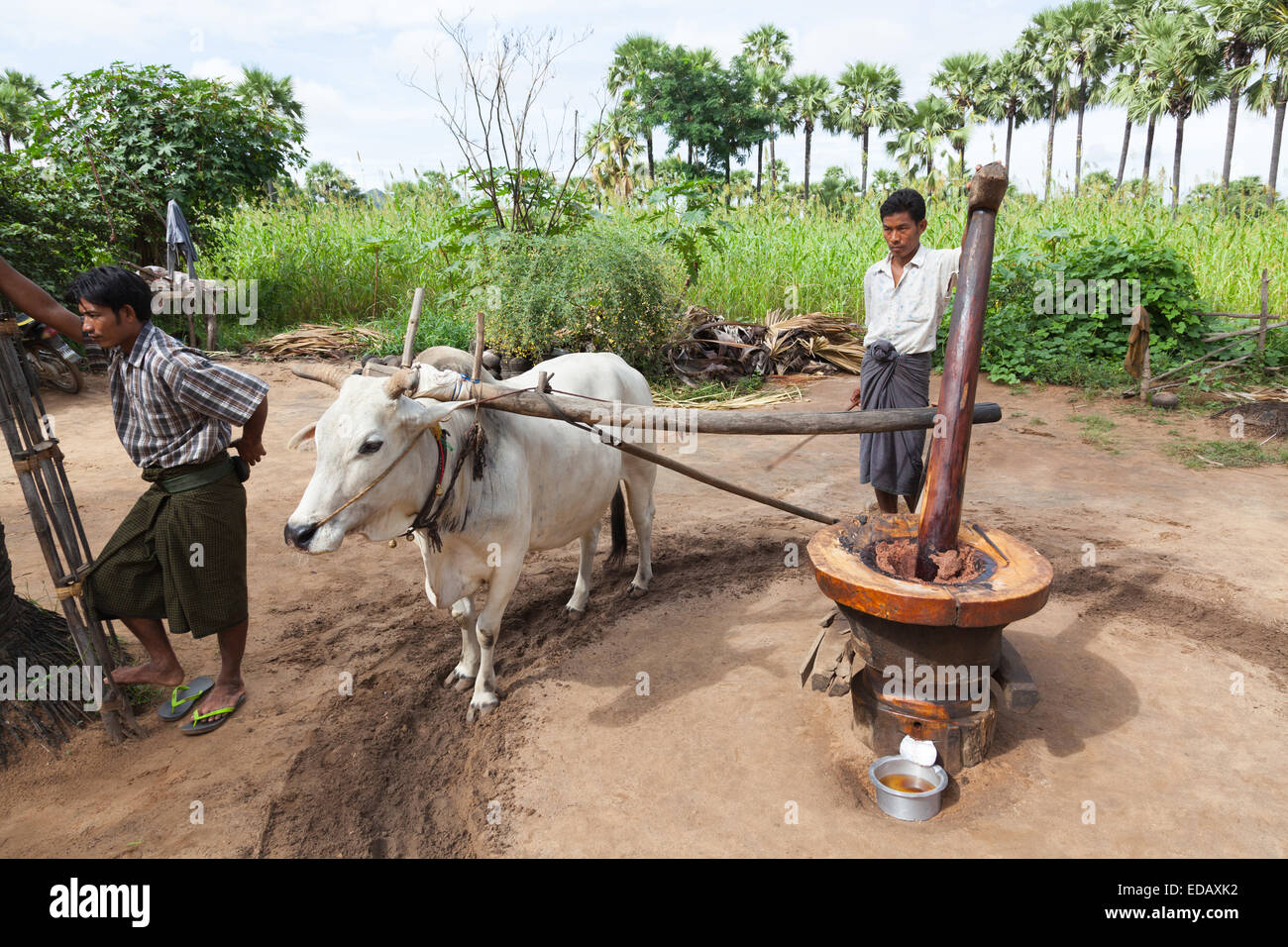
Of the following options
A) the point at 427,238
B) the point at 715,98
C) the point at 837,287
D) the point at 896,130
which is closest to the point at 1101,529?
the point at 837,287

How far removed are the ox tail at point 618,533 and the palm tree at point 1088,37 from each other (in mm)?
30480

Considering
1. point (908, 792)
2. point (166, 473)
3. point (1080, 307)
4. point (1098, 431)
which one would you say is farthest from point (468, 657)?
point (1080, 307)

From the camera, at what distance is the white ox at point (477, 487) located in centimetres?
267

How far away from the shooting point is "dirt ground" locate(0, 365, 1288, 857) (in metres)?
2.63

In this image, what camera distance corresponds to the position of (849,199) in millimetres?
15156

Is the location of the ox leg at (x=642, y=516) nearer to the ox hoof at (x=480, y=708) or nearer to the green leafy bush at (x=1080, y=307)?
the ox hoof at (x=480, y=708)

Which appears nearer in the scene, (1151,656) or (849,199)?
(1151,656)

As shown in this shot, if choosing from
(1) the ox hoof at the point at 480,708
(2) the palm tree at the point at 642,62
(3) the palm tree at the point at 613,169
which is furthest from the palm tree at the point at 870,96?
(1) the ox hoof at the point at 480,708

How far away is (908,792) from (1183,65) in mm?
27157

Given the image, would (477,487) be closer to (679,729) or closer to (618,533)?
(679,729)

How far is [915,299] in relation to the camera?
12.5ft

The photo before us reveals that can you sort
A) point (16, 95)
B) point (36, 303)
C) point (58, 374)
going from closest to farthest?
point (36, 303)
point (58, 374)
point (16, 95)
